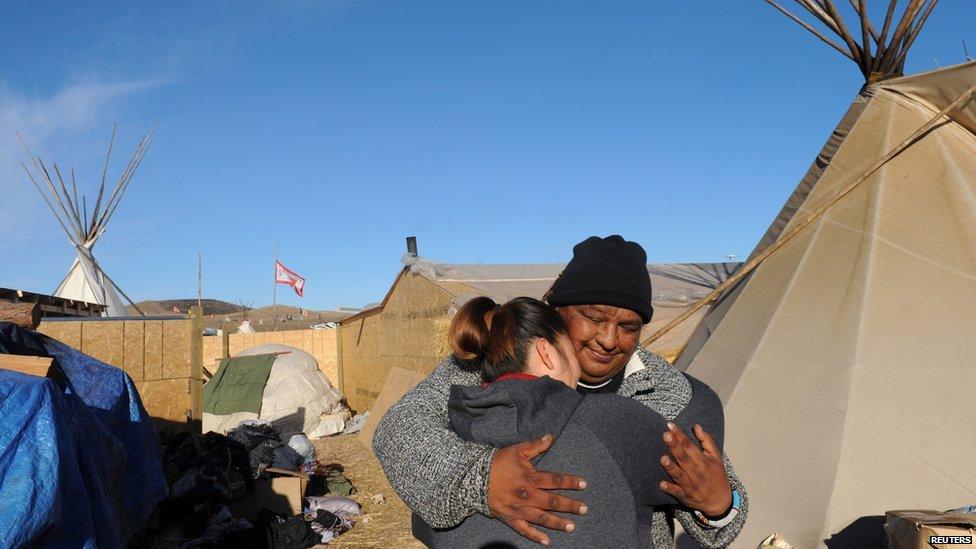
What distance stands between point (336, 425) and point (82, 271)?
7.04 meters

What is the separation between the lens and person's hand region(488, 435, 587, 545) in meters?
1.36

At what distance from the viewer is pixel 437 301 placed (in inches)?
376

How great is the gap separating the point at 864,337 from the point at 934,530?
152 centimetres

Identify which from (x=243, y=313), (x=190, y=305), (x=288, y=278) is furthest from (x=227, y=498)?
(x=190, y=305)

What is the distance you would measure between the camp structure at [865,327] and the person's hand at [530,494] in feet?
9.94

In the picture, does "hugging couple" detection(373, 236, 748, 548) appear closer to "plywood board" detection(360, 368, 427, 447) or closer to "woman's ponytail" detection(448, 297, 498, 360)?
"woman's ponytail" detection(448, 297, 498, 360)

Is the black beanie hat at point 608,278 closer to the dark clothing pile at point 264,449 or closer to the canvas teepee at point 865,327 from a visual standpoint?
the canvas teepee at point 865,327

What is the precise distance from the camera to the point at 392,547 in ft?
19.9

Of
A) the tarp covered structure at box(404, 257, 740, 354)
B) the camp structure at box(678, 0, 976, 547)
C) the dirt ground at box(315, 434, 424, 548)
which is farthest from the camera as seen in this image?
the dirt ground at box(315, 434, 424, 548)

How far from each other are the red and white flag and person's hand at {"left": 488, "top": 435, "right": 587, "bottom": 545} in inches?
777

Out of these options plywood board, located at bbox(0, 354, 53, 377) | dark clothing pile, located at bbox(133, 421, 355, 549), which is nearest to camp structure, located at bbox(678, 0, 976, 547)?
dark clothing pile, located at bbox(133, 421, 355, 549)

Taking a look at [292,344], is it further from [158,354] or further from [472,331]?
[472,331]

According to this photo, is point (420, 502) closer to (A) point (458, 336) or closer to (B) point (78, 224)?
(A) point (458, 336)

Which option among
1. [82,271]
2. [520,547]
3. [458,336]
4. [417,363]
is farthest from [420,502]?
[82,271]
